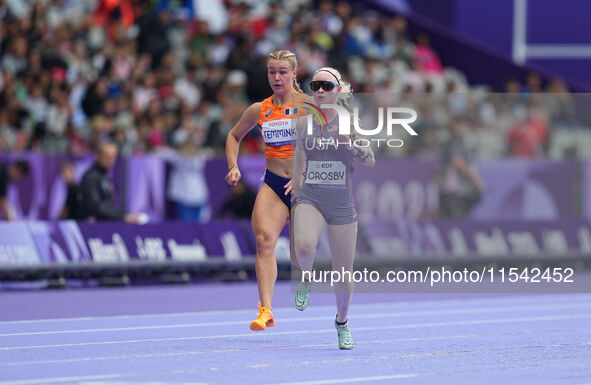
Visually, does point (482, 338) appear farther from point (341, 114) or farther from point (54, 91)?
point (54, 91)

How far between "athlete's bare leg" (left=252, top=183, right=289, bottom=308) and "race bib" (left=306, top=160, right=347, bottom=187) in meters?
0.76

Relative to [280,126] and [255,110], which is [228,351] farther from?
[255,110]

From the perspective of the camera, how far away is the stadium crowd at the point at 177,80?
21.2 meters

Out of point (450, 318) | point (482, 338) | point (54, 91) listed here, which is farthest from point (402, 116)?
point (482, 338)

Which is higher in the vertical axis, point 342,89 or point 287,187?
point 342,89

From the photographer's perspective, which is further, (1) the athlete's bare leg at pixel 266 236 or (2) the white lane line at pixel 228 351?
(1) the athlete's bare leg at pixel 266 236

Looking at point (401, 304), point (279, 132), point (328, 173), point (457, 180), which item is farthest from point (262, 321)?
point (457, 180)

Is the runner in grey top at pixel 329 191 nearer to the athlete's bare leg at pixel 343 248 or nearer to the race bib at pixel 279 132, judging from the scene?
the athlete's bare leg at pixel 343 248

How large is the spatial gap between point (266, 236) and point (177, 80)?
1231 centimetres

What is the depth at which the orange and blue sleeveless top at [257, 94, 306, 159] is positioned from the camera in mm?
12070

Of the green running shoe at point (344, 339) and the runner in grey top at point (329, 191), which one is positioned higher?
the runner in grey top at point (329, 191)

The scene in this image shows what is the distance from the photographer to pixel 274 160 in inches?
481

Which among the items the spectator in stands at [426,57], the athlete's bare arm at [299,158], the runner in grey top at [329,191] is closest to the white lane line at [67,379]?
the runner in grey top at [329,191]

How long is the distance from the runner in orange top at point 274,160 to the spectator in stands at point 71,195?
24.0ft
